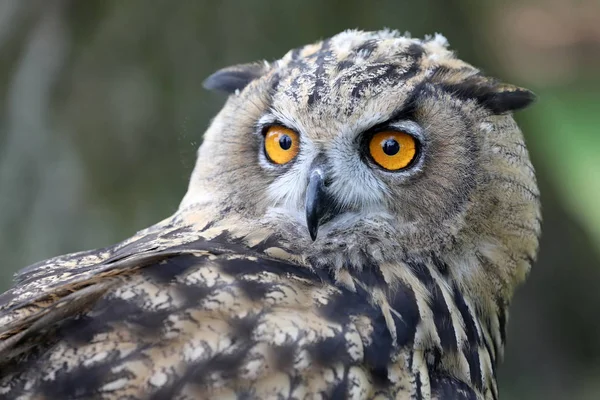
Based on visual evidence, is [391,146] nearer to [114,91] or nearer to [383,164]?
[383,164]

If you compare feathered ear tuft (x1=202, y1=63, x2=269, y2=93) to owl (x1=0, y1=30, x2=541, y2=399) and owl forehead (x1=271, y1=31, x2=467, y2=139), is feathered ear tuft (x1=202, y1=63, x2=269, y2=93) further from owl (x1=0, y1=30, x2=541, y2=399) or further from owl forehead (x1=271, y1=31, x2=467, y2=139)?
owl forehead (x1=271, y1=31, x2=467, y2=139)

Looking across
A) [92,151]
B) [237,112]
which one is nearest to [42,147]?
[92,151]

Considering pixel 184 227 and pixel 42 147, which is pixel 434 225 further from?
pixel 42 147

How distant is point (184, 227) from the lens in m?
1.70

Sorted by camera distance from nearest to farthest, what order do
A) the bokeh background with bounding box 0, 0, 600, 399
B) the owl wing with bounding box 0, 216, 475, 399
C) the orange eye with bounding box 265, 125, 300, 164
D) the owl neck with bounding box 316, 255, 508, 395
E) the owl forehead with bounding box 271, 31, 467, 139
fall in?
the owl wing with bounding box 0, 216, 475, 399, the owl neck with bounding box 316, 255, 508, 395, the owl forehead with bounding box 271, 31, 467, 139, the orange eye with bounding box 265, 125, 300, 164, the bokeh background with bounding box 0, 0, 600, 399

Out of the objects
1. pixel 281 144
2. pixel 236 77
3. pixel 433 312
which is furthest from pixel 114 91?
pixel 433 312

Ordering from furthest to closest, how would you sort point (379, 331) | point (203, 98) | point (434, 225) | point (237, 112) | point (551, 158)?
1. point (551, 158)
2. point (203, 98)
3. point (237, 112)
4. point (434, 225)
5. point (379, 331)

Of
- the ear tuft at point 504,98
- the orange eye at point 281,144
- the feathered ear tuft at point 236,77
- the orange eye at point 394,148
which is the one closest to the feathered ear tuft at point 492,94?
the ear tuft at point 504,98

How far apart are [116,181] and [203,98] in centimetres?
A: 65

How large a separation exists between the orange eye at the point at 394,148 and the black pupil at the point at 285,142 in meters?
0.19

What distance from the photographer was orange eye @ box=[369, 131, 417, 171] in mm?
1608

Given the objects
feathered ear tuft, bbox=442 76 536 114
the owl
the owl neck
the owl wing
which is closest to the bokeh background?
the owl

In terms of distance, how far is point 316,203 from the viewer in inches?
61.1

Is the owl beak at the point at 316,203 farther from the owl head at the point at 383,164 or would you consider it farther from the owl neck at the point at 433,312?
the owl neck at the point at 433,312
